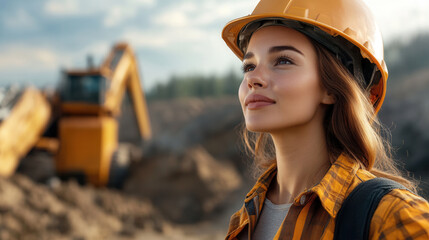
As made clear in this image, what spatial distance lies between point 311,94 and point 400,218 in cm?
61

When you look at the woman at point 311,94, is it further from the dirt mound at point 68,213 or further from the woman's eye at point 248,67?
the dirt mound at point 68,213

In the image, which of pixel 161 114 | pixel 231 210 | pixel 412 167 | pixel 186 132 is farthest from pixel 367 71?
pixel 161 114

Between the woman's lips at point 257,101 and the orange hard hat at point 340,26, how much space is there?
12.5 inches

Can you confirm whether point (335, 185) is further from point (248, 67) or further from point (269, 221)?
point (248, 67)

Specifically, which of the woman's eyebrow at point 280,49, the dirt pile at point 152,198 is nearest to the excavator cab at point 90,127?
the dirt pile at point 152,198

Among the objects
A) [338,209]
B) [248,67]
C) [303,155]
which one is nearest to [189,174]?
[248,67]

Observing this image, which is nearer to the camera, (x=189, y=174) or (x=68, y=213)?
(x=68, y=213)

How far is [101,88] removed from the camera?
34.2 ft

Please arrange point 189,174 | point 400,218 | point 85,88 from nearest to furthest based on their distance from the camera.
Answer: point 400,218 < point 85,88 < point 189,174

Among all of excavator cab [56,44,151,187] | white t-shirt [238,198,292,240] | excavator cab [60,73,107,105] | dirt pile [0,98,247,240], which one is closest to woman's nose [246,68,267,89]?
white t-shirt [238,198,292,240]

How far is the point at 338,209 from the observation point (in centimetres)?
136

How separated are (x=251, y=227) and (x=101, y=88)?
9265mm

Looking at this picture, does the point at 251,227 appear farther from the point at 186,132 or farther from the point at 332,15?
the point at 186,132

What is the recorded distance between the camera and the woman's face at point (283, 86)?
1644 mm
